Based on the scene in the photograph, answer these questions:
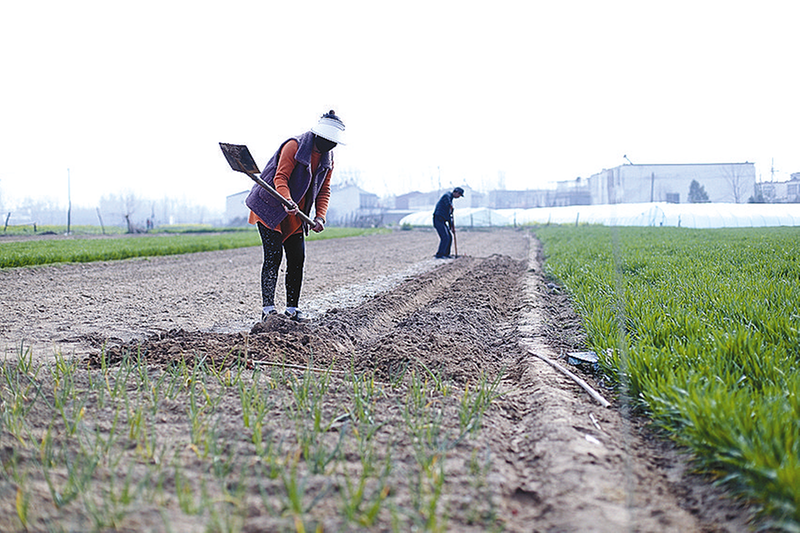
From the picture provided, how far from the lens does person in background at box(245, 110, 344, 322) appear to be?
4.62 m

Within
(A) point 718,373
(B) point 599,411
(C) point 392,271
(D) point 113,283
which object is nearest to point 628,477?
(B) point 599,411

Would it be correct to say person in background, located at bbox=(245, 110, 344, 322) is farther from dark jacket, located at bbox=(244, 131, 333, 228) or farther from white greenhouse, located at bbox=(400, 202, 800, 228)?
white greenhouse, located at bbox=(400, 202, 800, 228)

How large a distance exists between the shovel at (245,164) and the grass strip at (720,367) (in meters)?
2.54

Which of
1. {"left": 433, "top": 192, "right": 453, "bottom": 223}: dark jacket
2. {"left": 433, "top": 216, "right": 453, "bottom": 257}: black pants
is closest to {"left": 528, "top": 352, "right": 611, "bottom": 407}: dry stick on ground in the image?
{"left": 433, "top": 192, "right": 453, "bottom": 223}: dark jacket

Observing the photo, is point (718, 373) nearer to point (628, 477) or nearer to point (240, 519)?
point (628, 477)

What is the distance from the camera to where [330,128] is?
454 centimetres

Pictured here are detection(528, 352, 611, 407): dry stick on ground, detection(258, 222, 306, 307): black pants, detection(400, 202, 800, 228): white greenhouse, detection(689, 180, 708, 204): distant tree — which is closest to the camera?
detection(528, 352, 611, 407): dry stick on ground

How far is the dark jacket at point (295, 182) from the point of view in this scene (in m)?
4.63

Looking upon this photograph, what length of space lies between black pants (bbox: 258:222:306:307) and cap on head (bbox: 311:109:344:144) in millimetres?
929

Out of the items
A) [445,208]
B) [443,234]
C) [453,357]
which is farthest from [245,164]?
[443,234]

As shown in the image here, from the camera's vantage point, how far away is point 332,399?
114 inches

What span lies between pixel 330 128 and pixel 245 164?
0.85 meters

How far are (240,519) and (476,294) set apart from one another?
5.47m

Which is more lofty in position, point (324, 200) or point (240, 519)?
point (324, 200)
